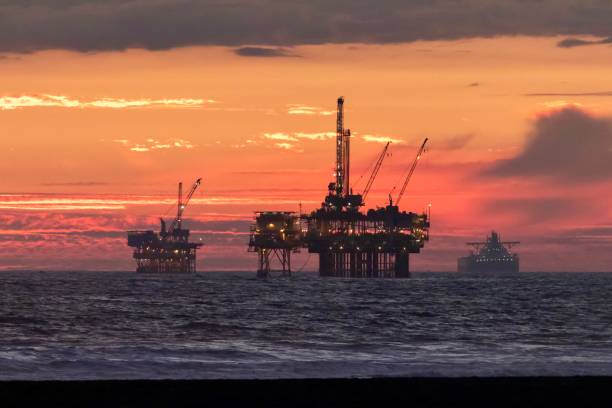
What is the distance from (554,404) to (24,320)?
67.1m

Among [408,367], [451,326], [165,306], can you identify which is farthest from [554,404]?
[165,306]

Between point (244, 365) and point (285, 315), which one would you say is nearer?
point (244, 365)

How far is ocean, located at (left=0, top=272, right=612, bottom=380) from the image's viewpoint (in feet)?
132

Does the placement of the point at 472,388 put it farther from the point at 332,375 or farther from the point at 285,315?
the point at 285,315

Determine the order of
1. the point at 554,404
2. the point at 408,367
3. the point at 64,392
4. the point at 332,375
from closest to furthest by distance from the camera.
Answer: the point at 554,404 → the point at 64,392 → the point at 332,375 → the point at 408,367

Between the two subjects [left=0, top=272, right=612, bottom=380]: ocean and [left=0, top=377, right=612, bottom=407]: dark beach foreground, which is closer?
[left=0, top=377, right=612, bottom=407]: dark beach foreground

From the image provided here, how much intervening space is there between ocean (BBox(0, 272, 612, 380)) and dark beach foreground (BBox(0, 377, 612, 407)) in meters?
6.18

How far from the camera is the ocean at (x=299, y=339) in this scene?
40.3 m

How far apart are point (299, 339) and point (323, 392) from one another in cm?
3976

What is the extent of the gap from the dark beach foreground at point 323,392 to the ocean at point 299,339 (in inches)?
243

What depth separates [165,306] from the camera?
373 feet

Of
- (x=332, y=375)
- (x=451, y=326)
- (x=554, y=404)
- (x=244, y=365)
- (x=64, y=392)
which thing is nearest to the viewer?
(x=554, y=404)

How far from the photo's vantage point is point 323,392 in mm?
28641

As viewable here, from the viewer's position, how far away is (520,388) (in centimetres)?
2925
